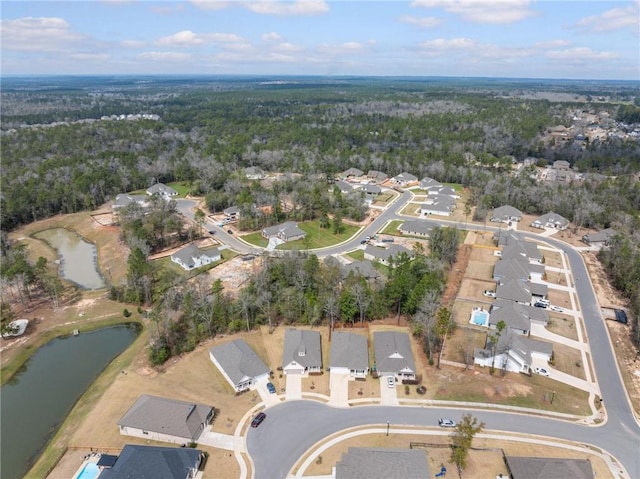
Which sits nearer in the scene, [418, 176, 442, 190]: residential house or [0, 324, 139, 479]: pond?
[0, 324, 139, 479]: pond

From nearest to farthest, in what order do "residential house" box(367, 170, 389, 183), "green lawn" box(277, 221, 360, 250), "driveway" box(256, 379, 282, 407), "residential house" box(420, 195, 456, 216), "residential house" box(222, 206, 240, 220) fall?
1. "driveway" box(256, 379, 282, 407)
2. "green lawn" box(277, 221, 360, 250)
3. "residential house" box(222, 206, 240, 220)
4. "residential house" box(420, 195, 456, 216)
5. "residential house" box(367, 170, 389, 183)

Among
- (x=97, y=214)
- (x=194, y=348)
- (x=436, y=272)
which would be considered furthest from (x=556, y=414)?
(x=97, y=214)

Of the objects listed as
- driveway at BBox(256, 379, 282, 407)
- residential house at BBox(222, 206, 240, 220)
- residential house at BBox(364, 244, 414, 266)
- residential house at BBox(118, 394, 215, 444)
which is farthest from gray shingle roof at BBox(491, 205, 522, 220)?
residential house at BBox(118, 394, 215, 444)

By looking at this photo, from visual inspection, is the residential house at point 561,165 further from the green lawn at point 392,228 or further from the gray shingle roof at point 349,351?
the gray shingle roof at point 349,351

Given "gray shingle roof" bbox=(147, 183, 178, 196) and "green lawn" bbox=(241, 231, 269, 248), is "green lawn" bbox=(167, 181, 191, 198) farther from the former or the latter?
"green lawn" bbox=(241, 231, 269, 248)

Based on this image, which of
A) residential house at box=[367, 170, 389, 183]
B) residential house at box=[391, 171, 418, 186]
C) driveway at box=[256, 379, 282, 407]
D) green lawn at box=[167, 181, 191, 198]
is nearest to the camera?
driveway at box=[256, 379, 282, 407]

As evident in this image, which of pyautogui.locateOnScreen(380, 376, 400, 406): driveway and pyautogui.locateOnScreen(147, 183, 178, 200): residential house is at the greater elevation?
pyautogui.locateOnScreen(147, 183, 178, 200): residential house
